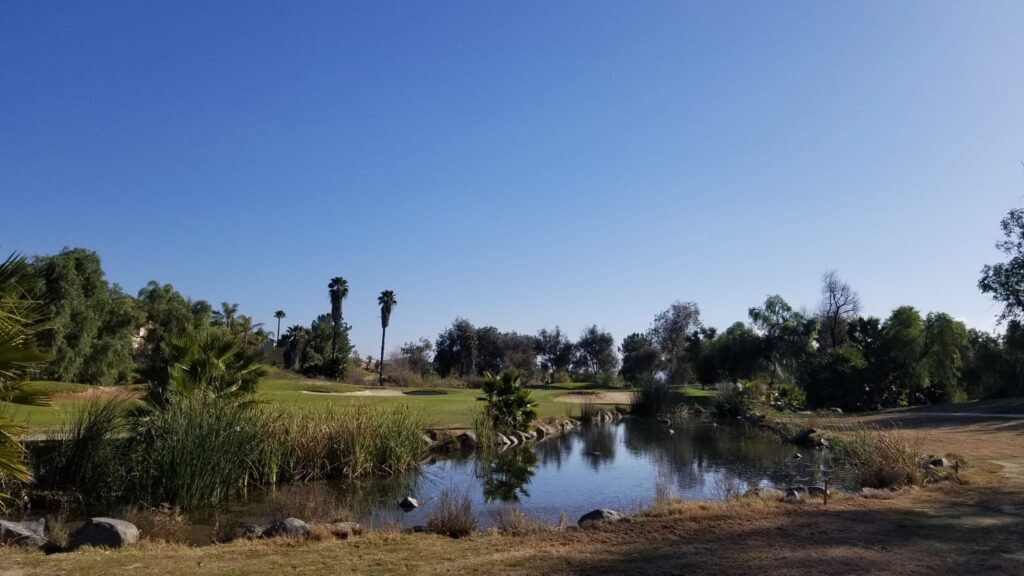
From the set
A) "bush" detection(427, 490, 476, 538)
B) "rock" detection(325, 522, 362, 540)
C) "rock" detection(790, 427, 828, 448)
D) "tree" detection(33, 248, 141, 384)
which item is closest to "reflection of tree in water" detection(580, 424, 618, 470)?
"rock" detection(790, 427, 828, 448)

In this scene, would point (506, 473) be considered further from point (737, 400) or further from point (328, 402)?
point (737, 400)

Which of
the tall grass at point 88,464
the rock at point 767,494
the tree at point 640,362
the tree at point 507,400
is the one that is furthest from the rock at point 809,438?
the tree at point 640,362

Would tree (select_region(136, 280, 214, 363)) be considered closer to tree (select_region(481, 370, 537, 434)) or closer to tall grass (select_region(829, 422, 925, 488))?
tree (select_region(481, 370, 537, 434))

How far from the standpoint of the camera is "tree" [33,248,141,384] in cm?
3153

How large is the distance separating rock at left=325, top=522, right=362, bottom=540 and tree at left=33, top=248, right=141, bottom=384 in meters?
26.1

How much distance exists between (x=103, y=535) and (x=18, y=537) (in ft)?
3.95

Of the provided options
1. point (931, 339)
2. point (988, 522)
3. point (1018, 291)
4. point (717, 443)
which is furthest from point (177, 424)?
point (931, 339)

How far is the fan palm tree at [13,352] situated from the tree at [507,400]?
18.8m

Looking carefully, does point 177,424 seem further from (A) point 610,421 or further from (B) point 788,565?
(A) point 610,421

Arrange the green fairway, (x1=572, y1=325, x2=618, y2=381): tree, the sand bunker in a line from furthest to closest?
(x1=572, y1=325, x2=618, y2=381): tree
the sand bunker
the green fairway

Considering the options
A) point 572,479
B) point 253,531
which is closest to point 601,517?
point 253,531

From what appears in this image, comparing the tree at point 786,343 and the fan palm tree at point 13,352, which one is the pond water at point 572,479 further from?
the tree at point 786,343

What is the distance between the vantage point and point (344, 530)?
28.7ft

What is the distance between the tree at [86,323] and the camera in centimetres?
3153
